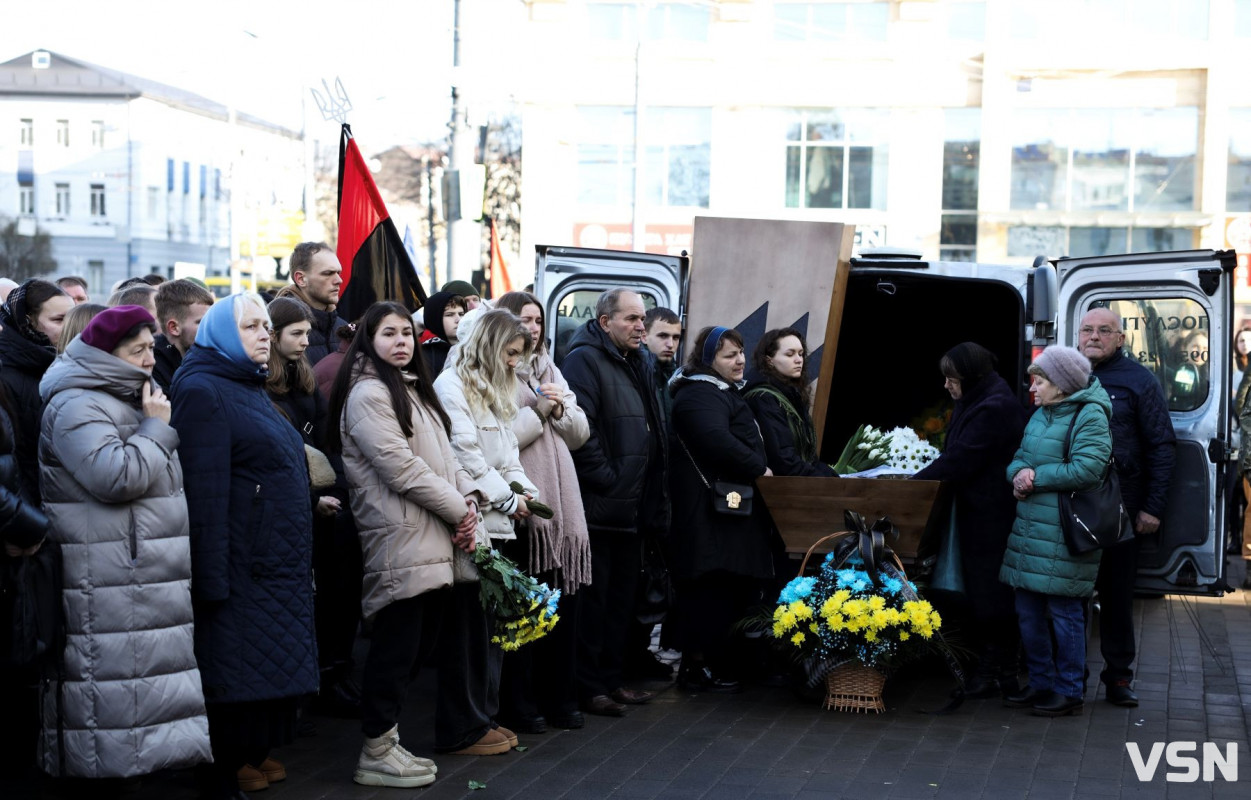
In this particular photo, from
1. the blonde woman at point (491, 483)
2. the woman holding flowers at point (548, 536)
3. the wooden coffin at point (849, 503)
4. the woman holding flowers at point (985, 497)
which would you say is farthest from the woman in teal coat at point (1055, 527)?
the blonde woman at point (491, 483)

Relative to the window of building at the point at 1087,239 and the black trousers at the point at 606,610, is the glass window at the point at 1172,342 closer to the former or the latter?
the black trousers at the point at 606,610

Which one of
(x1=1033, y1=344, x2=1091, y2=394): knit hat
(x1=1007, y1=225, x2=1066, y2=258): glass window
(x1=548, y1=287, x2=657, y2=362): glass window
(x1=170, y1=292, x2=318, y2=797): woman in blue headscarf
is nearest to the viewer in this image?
(x1=170, y1=292, x2=318, y2=797): woman in blue headscarf

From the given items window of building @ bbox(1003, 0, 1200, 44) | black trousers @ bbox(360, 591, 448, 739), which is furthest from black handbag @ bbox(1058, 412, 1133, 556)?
window of building @ bbox(1003, 0, 1200, 44)

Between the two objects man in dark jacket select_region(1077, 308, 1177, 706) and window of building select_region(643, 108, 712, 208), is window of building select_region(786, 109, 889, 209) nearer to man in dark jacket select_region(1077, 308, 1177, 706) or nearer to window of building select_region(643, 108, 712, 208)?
window of building select_region(643, 108, 712, 208)

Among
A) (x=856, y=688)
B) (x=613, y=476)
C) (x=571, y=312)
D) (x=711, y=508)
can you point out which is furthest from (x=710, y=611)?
(x=571, y=312)

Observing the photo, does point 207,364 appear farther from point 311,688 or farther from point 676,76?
point 676,76

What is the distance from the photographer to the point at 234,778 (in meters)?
5.76

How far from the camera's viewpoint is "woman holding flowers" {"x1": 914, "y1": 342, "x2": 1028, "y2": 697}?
26.3 ft

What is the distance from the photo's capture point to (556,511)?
708 cm

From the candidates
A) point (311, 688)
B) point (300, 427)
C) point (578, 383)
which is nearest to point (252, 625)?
point (311, 688)

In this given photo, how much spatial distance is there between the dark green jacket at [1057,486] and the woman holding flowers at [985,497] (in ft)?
0.89

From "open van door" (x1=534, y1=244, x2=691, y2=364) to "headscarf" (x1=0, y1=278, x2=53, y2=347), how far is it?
3761 mm

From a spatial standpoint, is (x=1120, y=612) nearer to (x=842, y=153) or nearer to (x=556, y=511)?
(x=556, y=511)

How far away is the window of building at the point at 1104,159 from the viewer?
35.6m
